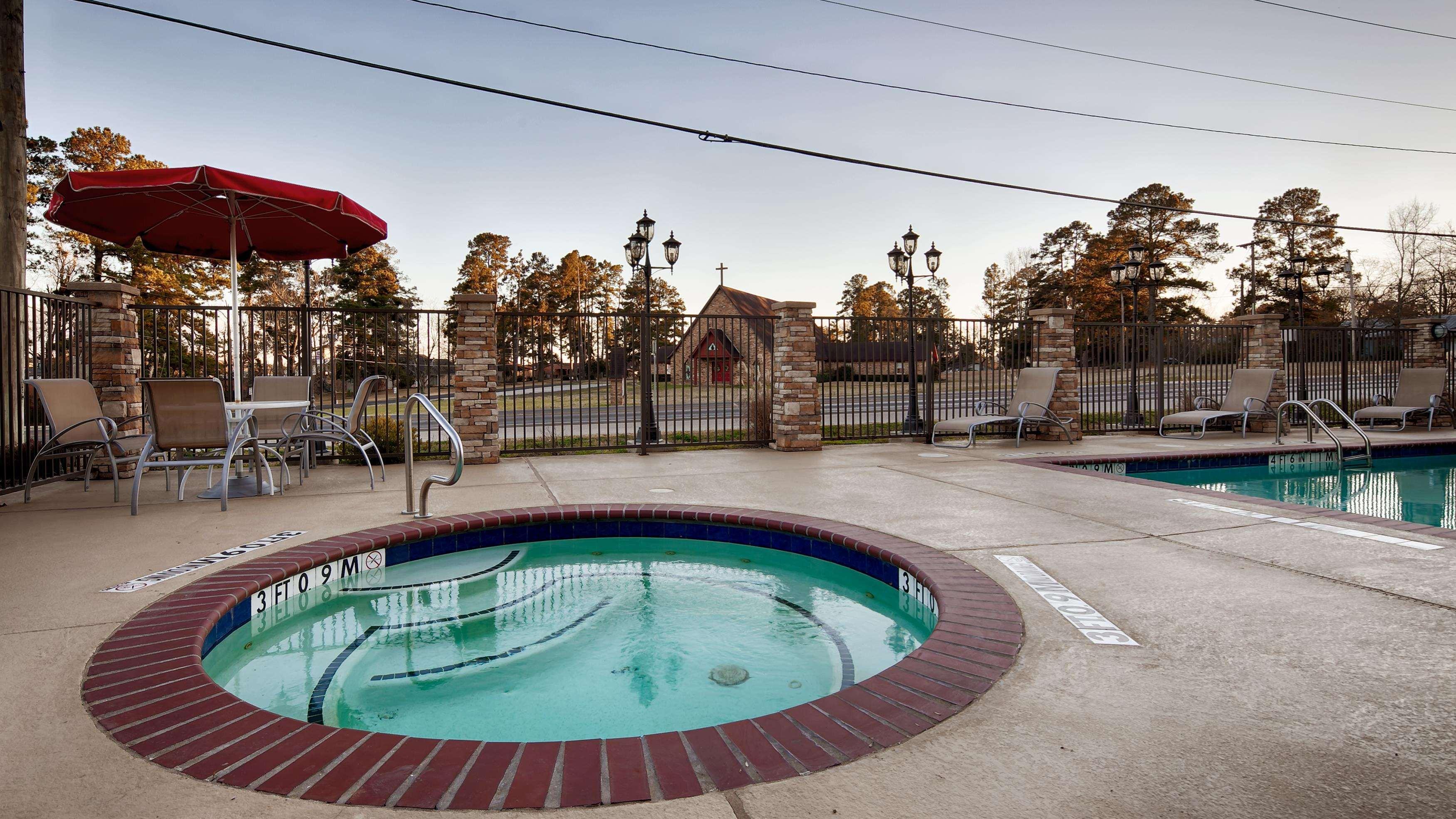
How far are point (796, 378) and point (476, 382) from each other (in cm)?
391

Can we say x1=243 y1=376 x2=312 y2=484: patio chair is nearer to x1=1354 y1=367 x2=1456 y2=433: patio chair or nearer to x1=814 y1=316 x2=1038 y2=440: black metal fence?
x1=814 y1=316 x2=1038 y2=440: black metal fence

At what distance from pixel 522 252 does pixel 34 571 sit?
1463 inches

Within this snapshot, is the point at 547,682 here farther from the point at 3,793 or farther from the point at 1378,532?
the point at 1378,532

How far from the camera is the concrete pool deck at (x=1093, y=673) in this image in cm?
137

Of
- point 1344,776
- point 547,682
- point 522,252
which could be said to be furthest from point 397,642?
point 522,252

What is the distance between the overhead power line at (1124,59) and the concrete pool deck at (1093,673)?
33.0 ft

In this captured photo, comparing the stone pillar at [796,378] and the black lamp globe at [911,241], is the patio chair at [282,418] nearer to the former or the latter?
the stone pillar at [796,378]

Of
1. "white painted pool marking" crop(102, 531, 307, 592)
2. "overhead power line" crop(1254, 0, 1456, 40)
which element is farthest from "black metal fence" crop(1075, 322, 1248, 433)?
"white painted pool marking" crop(102, 531, 307, 592)

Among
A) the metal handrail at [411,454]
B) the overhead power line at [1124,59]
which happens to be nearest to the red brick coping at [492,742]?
the metal handrail at [411,454]

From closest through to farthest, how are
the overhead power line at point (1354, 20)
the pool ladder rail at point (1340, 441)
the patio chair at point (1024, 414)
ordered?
1. the pool ladder rail at point (1340, 441)
2. the patio chair at point (1024, 414)
3. the overhead power line at point (1354, 20)

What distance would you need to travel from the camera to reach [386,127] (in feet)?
44.7

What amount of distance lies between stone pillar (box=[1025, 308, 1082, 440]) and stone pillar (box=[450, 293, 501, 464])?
23.7 feet

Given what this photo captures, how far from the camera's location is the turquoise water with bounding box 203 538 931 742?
2299 millimetres

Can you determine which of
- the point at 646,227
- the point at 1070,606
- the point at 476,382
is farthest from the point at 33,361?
the point at 1070,606
